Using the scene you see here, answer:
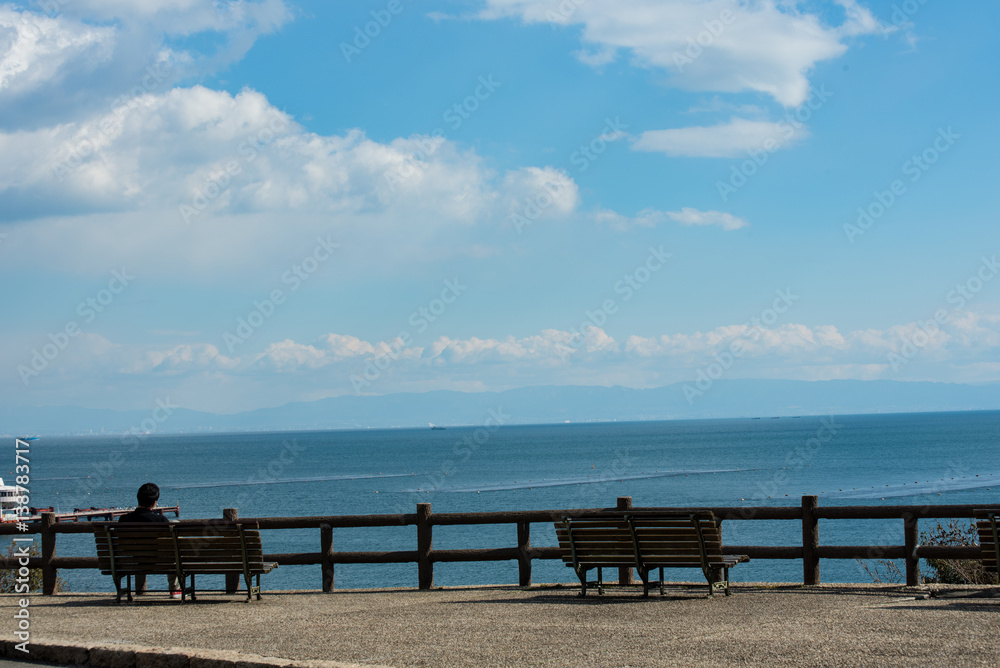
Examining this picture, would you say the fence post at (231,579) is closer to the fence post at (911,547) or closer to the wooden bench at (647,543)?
the wooden bench at (647,543)

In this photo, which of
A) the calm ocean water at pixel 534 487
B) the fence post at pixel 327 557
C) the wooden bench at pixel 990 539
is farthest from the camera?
the calm ocean water at pixel 534 487

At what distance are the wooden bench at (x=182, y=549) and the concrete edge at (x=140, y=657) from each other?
9.01 ft

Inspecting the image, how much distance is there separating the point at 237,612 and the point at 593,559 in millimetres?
3818

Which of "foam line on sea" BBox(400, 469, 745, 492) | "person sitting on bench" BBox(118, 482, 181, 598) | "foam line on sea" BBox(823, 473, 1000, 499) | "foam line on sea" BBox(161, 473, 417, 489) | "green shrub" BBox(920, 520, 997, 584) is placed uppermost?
"person sitting on bench" BBox(118, 482, 181, 598)

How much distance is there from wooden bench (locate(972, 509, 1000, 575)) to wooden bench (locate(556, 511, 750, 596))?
2.28m

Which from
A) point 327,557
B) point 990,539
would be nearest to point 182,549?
point 327,557

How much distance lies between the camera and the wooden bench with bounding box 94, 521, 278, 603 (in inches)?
433

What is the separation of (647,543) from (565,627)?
1.95 m

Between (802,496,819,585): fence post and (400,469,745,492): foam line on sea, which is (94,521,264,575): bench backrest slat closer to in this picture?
(802,496,819,585): fence post

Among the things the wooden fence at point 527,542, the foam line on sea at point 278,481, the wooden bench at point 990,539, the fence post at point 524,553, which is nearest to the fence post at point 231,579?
the wooden fence at point 527,542

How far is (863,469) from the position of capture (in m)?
112

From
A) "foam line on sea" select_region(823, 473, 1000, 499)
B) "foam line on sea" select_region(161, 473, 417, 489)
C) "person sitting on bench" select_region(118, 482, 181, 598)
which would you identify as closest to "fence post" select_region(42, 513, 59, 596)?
"person sitting on bench" select_region(118, 482, 181, 598)

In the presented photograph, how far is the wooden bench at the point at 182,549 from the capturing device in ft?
36.1

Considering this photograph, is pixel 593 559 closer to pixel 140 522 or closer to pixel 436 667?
pixel 436 667
